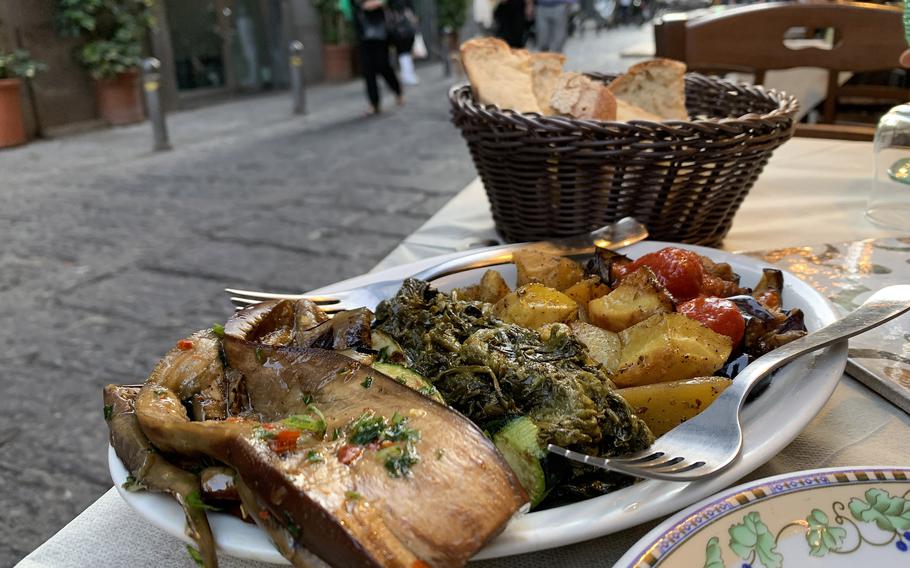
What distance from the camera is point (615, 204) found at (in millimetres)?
1594

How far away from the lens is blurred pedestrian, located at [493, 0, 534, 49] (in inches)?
416

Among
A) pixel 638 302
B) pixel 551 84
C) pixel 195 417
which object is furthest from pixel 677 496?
pixel 551 84

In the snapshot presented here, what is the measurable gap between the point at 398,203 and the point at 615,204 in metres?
4.11

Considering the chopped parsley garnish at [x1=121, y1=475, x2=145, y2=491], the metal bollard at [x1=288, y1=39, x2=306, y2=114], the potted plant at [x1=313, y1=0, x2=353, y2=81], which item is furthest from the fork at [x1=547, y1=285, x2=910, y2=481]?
the potted plant at [x1=313, y1=0, x2=353, y2=81]

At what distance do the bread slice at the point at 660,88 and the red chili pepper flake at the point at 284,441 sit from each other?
1.67m

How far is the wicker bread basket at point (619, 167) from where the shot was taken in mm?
1467

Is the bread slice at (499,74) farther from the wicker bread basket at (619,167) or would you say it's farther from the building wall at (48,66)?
the building wall at (48,66)

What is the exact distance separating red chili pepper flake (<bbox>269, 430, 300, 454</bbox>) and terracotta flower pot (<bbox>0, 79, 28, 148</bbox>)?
8321 millimetres

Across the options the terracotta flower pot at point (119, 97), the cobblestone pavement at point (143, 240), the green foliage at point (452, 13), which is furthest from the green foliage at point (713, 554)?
the green foliage at point (452, 13)

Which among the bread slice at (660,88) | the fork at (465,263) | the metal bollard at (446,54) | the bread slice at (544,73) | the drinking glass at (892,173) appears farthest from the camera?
the metal bollard at (446,54)

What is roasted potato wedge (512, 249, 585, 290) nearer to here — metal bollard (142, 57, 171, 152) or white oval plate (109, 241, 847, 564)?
white oval plate (109, 241, 847, 564)

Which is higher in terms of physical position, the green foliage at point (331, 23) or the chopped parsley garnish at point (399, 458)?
the green foliage at point (331, 23)

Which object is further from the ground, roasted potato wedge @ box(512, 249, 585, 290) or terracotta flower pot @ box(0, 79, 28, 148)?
terracotta flower pot @ box(0, 79, 28, 148)

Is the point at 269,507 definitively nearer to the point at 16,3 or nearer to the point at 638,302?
the point at 638,302
